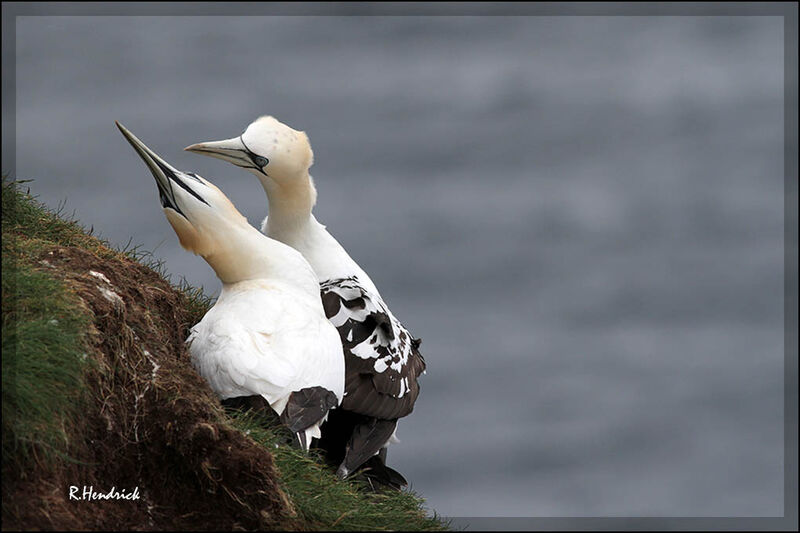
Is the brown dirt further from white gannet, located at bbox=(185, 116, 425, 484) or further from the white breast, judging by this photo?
white gannet, located at bbox=(185, 116, 425, 484)

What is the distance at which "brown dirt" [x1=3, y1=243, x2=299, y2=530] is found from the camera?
653 cm

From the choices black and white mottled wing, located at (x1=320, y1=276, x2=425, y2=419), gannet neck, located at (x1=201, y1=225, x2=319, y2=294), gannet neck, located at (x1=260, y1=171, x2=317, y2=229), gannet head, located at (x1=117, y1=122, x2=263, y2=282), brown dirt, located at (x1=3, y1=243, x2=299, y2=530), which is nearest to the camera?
brown dirt, located at (x1=3, y1=243, x2=299, y2=530)

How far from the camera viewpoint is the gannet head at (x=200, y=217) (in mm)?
8969

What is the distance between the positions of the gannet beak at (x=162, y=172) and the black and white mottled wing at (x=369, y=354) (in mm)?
1702

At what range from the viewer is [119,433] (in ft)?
22.6

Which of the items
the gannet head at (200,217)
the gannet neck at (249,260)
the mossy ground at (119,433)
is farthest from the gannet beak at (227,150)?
the mossy ground at (119,433)

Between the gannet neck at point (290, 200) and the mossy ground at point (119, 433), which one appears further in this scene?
the gannet neck at point (290, 200)

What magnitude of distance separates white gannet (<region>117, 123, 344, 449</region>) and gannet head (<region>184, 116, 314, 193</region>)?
3.70 ft

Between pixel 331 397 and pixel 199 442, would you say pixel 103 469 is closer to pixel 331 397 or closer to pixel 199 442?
pixel 199 442

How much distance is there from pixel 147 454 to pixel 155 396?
410 millimetres

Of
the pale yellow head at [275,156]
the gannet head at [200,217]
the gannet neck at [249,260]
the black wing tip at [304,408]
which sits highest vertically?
the pale yellow head at [275,156]

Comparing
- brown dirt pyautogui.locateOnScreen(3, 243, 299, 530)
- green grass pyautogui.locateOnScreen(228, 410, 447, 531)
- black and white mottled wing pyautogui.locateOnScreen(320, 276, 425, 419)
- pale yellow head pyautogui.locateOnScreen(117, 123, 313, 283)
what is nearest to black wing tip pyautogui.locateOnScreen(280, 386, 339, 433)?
green grass pyautogui.locateOnScreen(228, 410, 447, 531)

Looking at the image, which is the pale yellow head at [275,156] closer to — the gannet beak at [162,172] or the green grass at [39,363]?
the gannet beak at [162,172]
